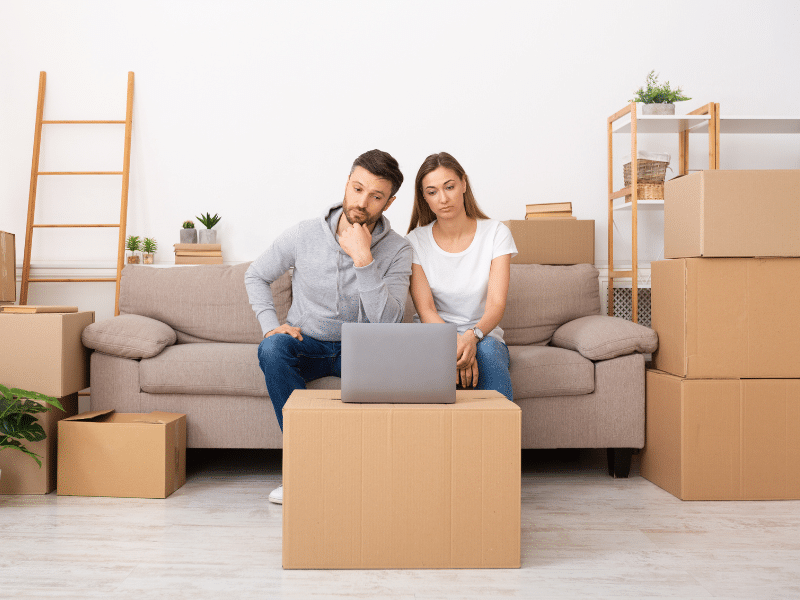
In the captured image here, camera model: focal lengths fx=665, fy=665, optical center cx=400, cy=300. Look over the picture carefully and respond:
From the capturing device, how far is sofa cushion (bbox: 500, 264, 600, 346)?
105 inches

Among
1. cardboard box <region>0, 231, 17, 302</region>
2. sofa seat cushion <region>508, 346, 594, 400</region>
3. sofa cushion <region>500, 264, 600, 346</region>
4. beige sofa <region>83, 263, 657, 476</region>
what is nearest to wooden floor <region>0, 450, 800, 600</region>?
beige sofa <region>83, 263, 657, 476</region>

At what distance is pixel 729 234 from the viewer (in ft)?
6.72

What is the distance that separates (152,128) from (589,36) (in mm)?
2119

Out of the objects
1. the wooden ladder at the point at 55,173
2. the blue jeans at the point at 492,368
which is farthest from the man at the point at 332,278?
the wooden ladder at the point at 55,173

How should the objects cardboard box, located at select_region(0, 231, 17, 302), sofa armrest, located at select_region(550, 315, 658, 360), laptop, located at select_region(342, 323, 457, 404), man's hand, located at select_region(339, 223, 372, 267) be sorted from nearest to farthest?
laptop, located at select_region(342, 323, 457, 404) < man's hand, located at select_region(339, 223, 372, 267) < sofa armrest, located at select_region(550, 315, 658, 360) < cardboard box, located at select_region(0, 231, 17, 302)

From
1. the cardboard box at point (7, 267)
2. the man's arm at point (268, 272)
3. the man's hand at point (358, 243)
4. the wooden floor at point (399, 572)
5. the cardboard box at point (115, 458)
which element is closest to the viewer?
the wooden floor at point (399, 572)

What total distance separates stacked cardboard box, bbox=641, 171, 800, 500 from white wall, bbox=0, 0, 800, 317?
1.13 metres

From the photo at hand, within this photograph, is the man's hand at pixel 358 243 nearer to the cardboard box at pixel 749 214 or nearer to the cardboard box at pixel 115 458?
the cardboard box at pixel 115 458

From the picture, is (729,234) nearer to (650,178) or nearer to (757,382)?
(757,382)

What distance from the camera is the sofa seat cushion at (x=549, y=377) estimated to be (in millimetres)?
2260

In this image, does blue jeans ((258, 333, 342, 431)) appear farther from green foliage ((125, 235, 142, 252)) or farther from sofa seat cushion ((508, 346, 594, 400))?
green foliage ((125, 235, 142, 252))

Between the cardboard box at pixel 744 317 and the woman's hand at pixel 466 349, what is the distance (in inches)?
26.5

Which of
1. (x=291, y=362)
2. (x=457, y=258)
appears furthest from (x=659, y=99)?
(x=291, y=362)

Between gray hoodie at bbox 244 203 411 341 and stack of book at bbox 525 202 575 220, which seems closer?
gray hoodie at bbox 244 203 411 341
